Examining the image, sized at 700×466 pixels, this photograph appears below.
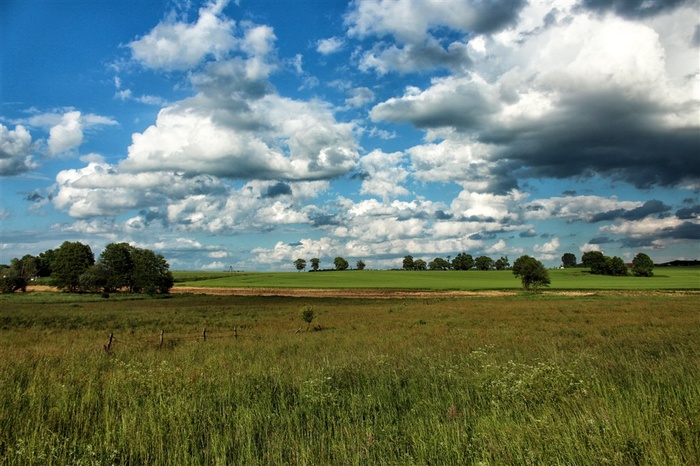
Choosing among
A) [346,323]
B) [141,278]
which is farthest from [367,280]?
[346,323]

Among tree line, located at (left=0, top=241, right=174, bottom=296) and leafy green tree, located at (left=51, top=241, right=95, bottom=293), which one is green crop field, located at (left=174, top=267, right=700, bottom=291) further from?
leafy green tree, located at (left=51, top=241, right=95, bottom=293)

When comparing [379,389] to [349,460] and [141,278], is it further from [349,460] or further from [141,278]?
[141,278]

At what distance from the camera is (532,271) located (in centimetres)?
8875

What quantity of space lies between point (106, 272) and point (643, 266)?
6542 inches

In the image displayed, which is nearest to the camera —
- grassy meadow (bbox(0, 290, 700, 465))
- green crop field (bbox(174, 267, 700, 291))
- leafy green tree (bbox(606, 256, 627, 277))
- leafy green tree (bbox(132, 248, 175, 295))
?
grassy meadow (bbox(0, 290, 700, 465))

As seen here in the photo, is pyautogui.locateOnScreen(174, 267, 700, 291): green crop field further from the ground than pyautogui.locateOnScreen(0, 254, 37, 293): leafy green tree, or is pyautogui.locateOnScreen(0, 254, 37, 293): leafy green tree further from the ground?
pyautogui.locateOnScreen(0, 254, 37, 293): leafy green tree

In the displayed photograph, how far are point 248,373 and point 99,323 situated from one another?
33.7 meters

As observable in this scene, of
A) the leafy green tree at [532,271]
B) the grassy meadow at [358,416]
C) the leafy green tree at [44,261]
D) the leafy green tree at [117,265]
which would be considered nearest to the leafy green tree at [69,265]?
the leafy green tree at [117,265]

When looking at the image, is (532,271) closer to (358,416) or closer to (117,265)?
(358,416)

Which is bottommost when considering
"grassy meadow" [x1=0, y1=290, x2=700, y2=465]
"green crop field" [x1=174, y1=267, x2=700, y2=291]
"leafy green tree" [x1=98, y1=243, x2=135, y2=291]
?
"green crop field" [x1=174, y1=267, x2=700, y2=291]

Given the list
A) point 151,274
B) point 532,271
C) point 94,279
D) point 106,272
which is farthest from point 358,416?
point 106,272

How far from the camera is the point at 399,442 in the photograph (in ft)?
20.2

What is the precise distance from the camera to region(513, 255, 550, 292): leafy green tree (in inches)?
3474

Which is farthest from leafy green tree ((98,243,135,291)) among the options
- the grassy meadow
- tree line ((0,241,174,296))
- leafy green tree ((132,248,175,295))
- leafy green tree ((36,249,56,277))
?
the grassy meadow
